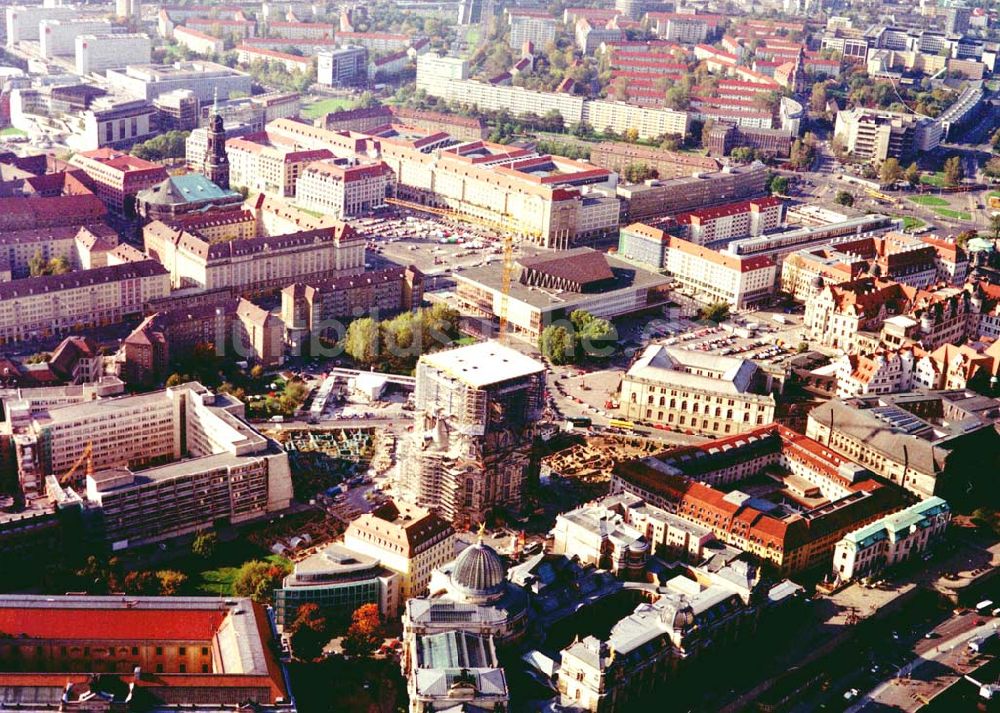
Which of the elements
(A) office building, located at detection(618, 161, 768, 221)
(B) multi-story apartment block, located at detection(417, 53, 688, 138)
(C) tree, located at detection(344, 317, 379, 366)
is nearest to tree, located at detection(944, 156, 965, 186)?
(A) office building, located at detection(618, 161, 768, 221)

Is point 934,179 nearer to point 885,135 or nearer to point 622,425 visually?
point 885,135

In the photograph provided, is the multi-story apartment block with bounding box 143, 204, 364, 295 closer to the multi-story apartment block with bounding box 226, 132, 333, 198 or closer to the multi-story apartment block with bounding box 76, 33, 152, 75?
the multi-story apartment block with bounding box 226, 132, 333, 198

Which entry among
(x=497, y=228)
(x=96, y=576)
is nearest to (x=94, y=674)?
(x=96, y=576)

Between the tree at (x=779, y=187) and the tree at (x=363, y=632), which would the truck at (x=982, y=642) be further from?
the tree at (x=779, y=187)


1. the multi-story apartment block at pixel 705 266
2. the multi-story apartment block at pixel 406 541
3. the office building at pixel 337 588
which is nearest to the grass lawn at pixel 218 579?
the office building at pixel 337 588

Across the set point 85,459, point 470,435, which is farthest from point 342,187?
point 470,435

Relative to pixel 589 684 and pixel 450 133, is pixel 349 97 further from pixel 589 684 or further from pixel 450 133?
pixel 589 684
